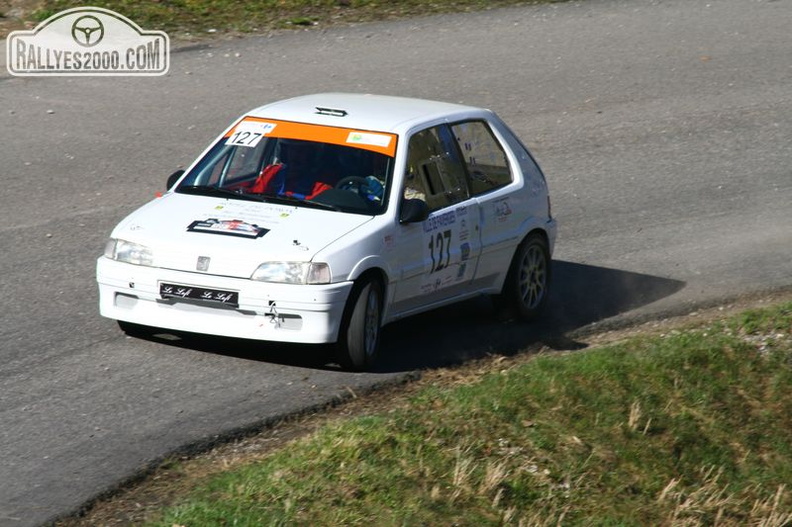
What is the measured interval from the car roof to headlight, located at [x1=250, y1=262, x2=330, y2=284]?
156cm

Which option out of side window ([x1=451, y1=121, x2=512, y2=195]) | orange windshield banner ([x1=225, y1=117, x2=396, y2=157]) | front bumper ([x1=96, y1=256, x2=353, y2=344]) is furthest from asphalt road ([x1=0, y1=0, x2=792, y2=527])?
orange windshield banner ([x1=225, y1=117, x2=396, y2=157])

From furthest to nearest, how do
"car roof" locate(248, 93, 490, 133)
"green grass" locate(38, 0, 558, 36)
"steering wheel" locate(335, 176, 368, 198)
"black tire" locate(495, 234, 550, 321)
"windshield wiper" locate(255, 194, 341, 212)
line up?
"green grass" locate(38, 0, 558, 36) → "black tire" locate(495, 234, 550, 321) → "car roof" locate(248, 93, 490, 133) → "steering wheel" locate(335, 176, 368, 198) → "windshield wiper" locate(255, 194, 341, 212)

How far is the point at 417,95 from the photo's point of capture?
55.3ft

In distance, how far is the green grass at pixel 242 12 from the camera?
1845cm

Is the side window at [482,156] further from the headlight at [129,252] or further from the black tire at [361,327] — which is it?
the headlight at [129,252]

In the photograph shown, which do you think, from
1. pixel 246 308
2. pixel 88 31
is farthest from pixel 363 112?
pixel 88 31

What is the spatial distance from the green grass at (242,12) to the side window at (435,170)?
9.20 metres

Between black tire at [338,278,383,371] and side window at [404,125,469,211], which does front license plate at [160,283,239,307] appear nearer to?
black tire at [338,278,383,371]

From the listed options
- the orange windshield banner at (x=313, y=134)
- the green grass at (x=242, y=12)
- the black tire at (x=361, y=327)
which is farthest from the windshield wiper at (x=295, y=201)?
the green grass at (x=242, y=12)

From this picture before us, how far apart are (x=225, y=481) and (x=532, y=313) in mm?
4196

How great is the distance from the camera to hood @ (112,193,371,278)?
8484mm

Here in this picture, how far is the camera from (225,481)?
23.0 feet

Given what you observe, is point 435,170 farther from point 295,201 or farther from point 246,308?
point 246,308

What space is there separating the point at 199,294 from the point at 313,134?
1.69 metres
